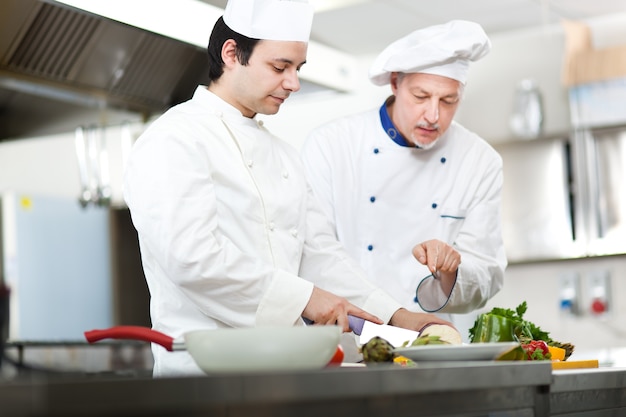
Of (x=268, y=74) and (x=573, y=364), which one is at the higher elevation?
(x=268, y=74)

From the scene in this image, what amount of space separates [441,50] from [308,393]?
1571mm

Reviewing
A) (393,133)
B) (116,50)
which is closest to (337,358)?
(393,133)

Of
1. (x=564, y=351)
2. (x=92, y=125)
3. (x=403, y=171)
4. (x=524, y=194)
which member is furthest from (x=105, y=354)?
(x=564, y=351)

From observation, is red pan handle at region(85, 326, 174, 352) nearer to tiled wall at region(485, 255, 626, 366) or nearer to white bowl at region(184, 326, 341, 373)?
white bowl at region(184, 326, 341, 373)

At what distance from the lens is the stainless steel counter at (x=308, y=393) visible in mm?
933

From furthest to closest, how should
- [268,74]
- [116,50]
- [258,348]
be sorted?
[116,50] < [268,74] < [258,348]

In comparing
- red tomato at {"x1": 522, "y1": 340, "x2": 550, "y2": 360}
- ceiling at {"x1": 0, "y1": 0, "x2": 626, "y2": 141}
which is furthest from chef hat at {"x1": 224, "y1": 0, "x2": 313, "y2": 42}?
red tomato at {"x1": 522, "y1": 340, "x2": 550, "y2": 360}

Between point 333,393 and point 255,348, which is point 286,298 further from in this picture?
Answer: point 333,393

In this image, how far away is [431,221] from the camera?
2.72 m

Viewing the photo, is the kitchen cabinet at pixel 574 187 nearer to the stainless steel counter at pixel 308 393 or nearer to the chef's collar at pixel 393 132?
the chef's collar at pixel 393 132

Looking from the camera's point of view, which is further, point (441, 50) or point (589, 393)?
point (441, 50)

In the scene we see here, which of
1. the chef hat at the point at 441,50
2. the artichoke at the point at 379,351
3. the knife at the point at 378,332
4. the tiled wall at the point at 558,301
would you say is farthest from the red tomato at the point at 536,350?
the tiled wall at the point at 558,301

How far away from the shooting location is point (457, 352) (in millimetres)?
1554

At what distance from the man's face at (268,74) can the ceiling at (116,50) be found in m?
0.72
